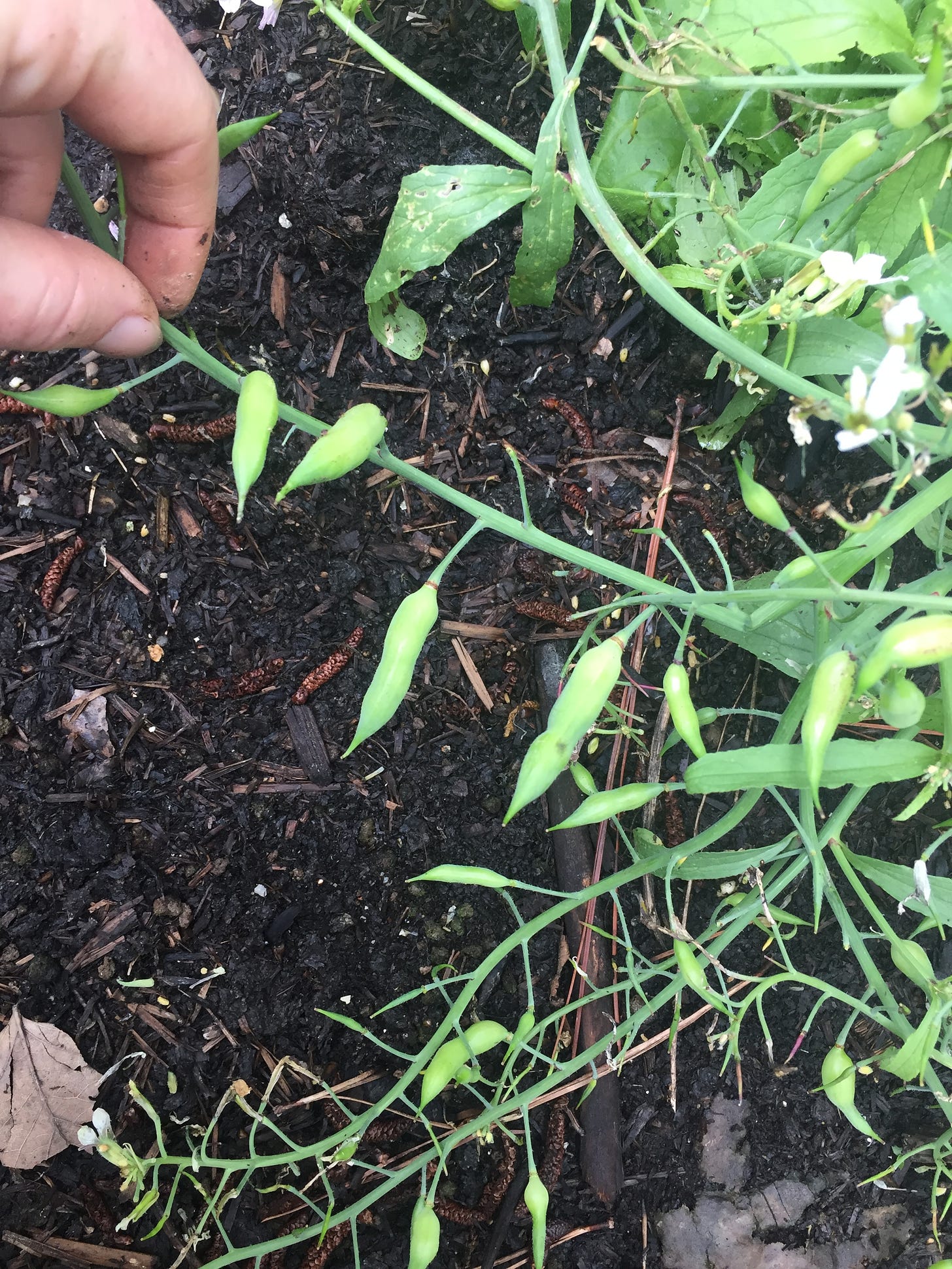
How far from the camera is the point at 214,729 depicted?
1685 mm

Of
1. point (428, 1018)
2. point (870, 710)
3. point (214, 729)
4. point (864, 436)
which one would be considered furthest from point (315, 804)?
point (864, 436)

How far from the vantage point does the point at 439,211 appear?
1369 mm

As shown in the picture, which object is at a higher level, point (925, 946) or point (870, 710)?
point (870, 710)

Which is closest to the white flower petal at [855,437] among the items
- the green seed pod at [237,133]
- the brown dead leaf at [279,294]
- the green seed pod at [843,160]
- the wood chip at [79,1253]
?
the green seed pod at [843,160]

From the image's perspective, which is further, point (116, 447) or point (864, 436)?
point (116, 447)

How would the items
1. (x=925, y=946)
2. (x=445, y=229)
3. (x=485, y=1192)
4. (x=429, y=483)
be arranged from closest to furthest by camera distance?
(x=429, y=483)
(x=445, y=229)
(x=485, y=1192)
(x=925, y=946)

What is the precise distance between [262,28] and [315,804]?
159 cm

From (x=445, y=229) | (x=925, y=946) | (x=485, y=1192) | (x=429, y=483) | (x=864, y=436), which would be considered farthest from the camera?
(x=925, y=946)

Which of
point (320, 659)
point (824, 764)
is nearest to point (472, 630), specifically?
point (320, 659)

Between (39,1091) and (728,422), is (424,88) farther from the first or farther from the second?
(39,1091)

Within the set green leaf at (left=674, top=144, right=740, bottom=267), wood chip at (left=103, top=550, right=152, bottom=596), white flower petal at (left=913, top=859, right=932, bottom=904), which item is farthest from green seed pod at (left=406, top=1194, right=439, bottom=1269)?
green leaf at (left=674, top=144, right=740, bottom=267)

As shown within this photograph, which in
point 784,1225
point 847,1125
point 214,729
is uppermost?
point 214,729

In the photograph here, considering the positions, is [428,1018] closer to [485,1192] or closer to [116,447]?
[485,1192]

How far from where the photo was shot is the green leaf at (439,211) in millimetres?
1339
